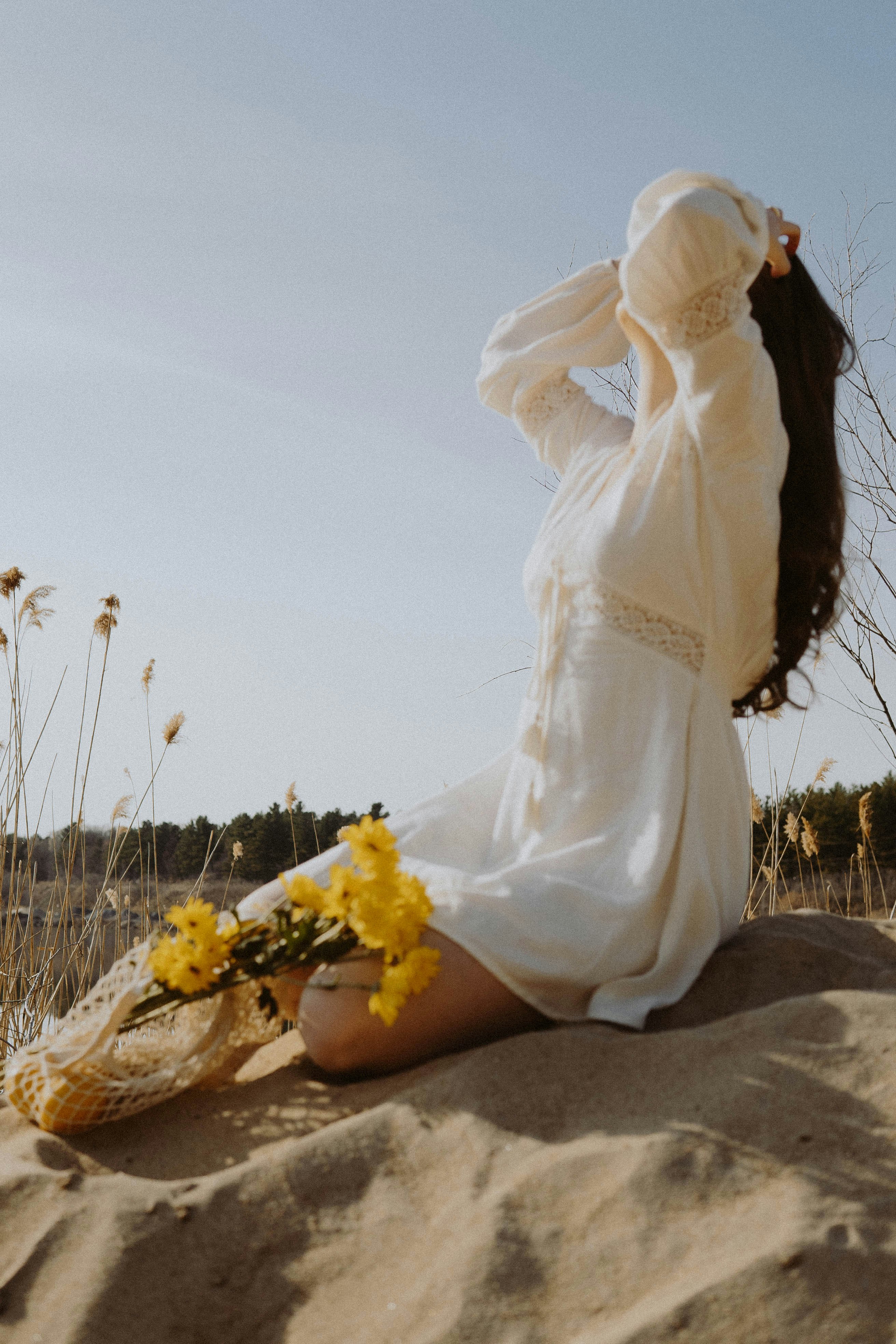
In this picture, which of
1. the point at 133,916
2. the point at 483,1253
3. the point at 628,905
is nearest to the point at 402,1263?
the point at 483,1253

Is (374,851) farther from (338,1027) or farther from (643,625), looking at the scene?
(643,625)

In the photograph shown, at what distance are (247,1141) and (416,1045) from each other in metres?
0.27

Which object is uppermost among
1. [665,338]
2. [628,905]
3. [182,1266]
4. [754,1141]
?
[665,338]

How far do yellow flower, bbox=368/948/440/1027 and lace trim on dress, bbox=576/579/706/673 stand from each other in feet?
2.14

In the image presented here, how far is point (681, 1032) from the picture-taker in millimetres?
1484

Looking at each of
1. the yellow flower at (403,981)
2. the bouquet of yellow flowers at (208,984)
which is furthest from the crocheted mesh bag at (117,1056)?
the yellow flower at (403,981)

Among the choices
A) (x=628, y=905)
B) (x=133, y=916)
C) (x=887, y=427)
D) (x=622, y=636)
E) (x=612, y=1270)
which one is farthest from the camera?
(x=133, y=916)

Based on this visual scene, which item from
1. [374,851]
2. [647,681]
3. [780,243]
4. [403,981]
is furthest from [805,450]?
[403,981]

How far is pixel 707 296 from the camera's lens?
161 cm

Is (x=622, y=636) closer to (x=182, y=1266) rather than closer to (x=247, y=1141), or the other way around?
(x=247, y=1141)

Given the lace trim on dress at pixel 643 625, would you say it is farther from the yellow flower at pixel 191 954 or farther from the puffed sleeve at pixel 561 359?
the yellow flower at pixel 191 954

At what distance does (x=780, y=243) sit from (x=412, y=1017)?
4.88 ft

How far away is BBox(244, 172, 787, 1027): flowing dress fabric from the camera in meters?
1.58

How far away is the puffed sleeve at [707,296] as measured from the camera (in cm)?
158
